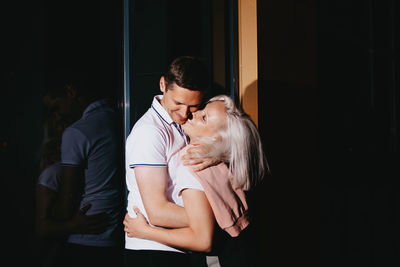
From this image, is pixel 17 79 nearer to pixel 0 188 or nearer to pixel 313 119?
pixel 0 188

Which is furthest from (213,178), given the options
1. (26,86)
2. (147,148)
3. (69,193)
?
(26,86)

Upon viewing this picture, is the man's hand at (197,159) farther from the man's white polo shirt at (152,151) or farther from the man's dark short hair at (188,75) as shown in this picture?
the man's dark short hair at (188,75)

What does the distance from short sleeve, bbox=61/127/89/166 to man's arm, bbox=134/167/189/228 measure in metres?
0.33

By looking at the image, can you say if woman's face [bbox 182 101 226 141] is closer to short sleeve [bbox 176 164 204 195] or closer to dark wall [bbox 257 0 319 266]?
short sleeve [bbox 176 164 204 195]

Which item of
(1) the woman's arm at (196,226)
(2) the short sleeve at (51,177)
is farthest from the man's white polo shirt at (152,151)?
(2) the short sleeve at (51,177)

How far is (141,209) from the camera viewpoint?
1.81 m

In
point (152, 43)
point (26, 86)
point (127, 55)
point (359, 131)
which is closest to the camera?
point (26, 86)

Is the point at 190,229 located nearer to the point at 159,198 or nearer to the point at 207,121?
the point at 159,198

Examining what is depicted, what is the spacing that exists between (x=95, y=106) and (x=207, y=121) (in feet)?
2.16

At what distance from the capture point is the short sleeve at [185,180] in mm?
1652

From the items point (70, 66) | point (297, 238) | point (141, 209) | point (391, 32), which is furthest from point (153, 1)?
point (391, 32)

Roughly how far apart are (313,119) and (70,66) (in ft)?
8.72

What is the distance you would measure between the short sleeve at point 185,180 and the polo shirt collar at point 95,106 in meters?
0.62

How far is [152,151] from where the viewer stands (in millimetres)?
1691
